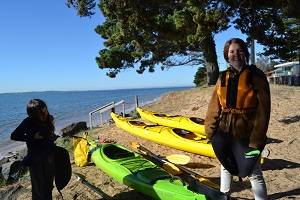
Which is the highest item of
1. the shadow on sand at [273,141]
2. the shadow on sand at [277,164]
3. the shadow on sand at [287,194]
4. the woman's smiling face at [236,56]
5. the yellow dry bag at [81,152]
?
the woman's smiling face at [236,56]

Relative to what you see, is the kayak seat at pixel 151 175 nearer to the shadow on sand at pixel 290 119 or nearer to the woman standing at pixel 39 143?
the woman standing at pixel 39 143

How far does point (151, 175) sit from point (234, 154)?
2.04 m

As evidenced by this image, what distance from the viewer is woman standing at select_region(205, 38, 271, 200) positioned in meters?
4.56

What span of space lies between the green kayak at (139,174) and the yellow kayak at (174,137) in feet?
5.72

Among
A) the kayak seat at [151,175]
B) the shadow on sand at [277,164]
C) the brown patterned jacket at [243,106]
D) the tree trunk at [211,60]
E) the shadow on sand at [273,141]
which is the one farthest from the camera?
the tree trunk at [211,60]

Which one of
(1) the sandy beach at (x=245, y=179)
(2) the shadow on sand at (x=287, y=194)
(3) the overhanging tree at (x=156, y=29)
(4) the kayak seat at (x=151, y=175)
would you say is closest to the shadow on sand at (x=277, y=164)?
(1) the sandy beach at (x=245, y=179)

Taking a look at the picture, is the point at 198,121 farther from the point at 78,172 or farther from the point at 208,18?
the point at 208,18

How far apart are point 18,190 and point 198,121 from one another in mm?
5273

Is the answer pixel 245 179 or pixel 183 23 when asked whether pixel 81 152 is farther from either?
pixel 183 23

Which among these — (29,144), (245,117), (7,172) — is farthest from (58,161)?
(7,172)

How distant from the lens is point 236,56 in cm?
466

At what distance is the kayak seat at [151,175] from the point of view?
6334 millimetres

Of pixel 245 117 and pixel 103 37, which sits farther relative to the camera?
pixel 103 37

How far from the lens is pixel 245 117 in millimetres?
4648
